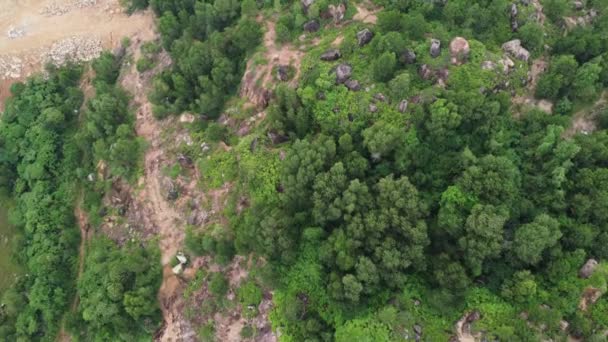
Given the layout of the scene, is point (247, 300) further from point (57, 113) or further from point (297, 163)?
point (57, 113)

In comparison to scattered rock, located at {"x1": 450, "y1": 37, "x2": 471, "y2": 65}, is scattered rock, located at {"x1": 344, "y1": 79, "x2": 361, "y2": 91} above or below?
below

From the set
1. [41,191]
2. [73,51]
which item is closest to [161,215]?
[41,191]

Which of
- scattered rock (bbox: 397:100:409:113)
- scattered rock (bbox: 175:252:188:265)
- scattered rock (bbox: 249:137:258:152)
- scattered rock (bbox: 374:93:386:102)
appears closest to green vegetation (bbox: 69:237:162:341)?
scattered rock (bbox: 175:252:188:265)

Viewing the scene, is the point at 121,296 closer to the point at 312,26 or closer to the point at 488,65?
the point at 312,26

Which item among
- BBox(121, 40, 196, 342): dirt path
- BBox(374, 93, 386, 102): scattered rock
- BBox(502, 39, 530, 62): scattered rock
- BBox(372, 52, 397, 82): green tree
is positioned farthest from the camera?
BBox(121, 40, 196, 342): dirt path

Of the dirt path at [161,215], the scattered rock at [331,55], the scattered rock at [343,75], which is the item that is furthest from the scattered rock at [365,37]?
the dirt path at [161,215]

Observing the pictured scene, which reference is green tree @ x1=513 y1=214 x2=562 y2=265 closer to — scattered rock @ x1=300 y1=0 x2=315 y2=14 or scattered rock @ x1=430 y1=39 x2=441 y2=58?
scattered rock @ x1=430 y1=39 x2=441 y2=58

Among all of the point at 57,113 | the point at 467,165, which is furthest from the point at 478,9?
the point at 57,113
